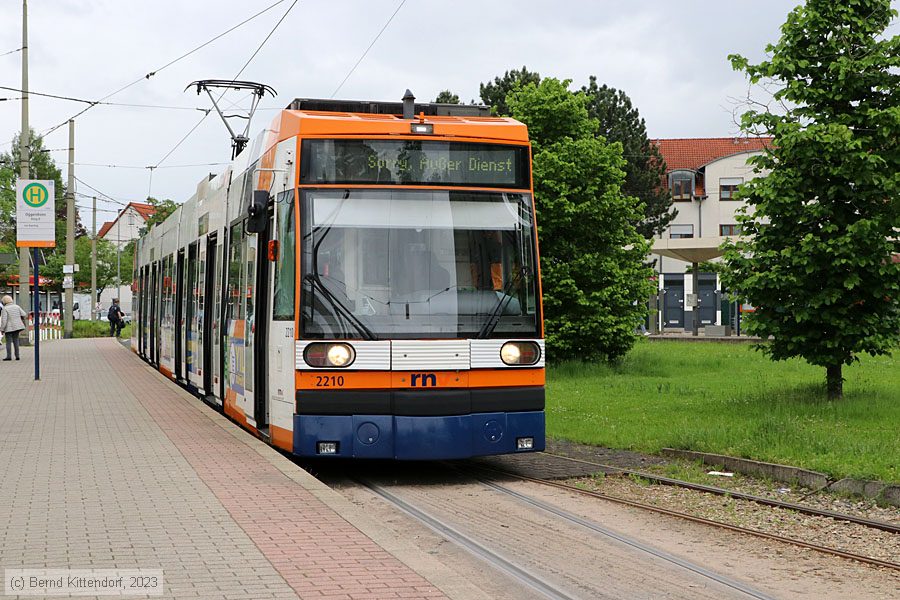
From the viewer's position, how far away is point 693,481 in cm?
1128

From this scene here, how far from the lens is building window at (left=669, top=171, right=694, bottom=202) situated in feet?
220

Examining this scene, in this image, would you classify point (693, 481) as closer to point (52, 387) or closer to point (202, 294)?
point (202, 294)

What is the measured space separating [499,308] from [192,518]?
3.74 m

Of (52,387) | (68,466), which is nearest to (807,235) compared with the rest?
(68,466)

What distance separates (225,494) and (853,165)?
9.36 m

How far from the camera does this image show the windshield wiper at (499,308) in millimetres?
10539

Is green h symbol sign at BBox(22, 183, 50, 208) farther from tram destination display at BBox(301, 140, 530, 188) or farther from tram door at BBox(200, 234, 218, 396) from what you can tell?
tram destination display at BBox(301, 140, 530, 188)

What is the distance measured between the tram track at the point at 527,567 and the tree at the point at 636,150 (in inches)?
1723

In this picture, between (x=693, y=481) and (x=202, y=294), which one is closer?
(x=693, y=481)

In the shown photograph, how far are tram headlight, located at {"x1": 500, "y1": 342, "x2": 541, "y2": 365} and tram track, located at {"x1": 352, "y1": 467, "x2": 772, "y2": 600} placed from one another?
3.85 feet

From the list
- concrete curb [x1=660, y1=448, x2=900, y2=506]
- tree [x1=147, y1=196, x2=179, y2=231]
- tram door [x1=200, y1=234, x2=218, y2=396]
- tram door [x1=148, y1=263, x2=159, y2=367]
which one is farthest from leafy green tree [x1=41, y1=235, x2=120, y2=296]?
concrete curb [x1=660, y1=448, x2=900, y2=506]

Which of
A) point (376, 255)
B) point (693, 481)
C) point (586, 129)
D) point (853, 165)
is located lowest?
point (693, 481)

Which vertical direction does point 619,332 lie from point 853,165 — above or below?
below

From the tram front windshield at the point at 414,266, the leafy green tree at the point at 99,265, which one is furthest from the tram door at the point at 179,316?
the leafy green tree at the point at 99,265
